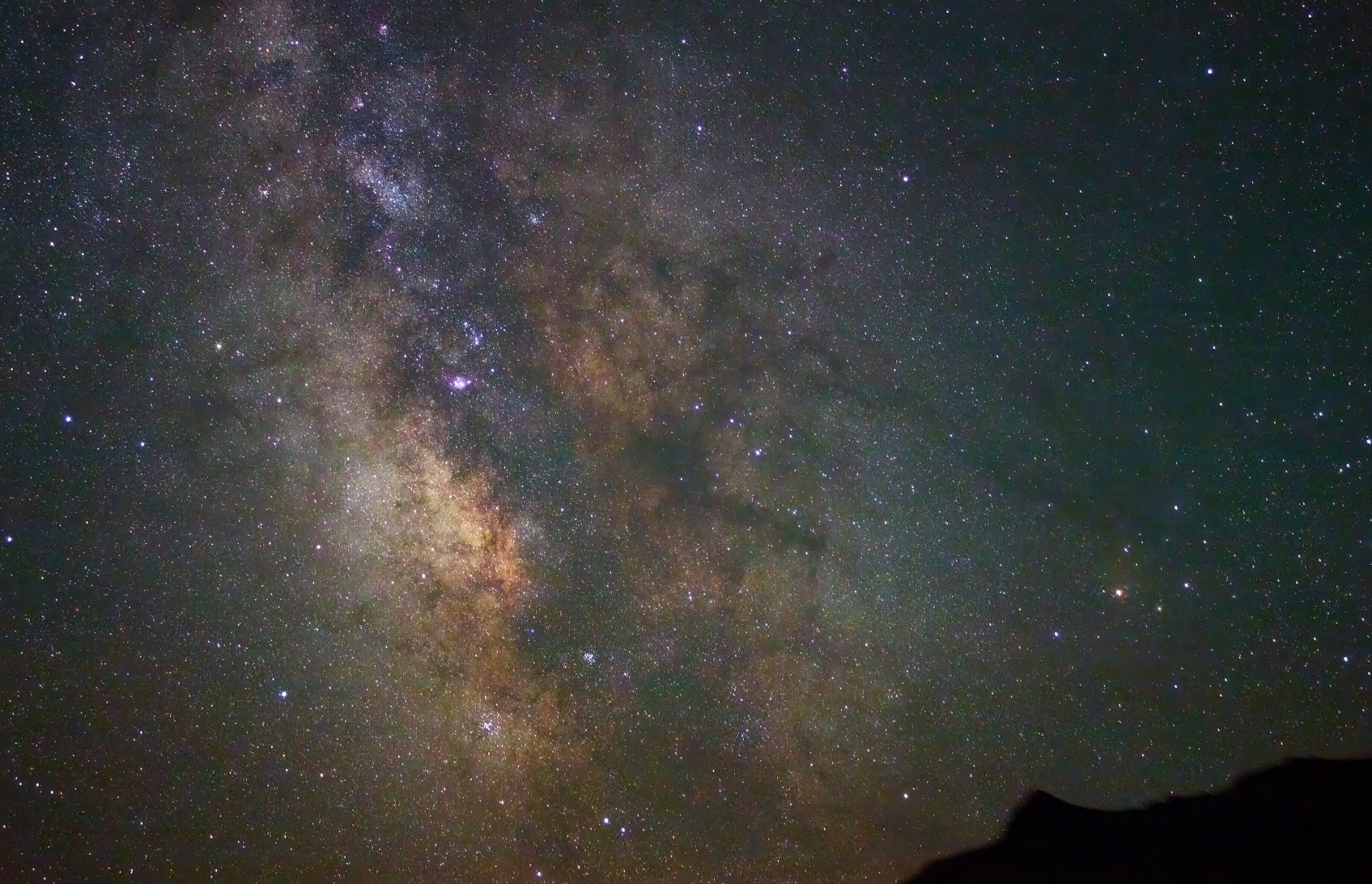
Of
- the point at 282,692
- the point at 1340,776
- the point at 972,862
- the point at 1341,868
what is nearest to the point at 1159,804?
the point at 1340,776

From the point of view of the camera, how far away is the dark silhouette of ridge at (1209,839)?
1296 centimetres

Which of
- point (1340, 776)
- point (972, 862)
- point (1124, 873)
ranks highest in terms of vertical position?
point (1340, 776)

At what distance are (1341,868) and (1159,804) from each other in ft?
24.1

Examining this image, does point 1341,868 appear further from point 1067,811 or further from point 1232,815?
point 1067,811

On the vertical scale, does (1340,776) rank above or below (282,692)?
below

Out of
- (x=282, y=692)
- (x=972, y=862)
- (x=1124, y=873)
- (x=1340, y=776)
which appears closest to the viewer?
(x=282, y=692)

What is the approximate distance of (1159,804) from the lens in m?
18.8

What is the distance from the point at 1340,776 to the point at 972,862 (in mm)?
7992

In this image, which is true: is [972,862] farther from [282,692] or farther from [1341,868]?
[282,692]

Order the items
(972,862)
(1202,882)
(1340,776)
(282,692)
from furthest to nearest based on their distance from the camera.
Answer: (972,862) < (1340,776) < (1202,882) < (282,692)

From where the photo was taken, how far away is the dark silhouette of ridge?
12961 millimetres

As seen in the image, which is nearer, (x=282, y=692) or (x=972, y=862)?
(x=282, y=692)

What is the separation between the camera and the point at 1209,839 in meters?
15.1

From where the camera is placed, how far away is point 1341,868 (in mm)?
11906
